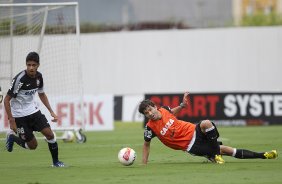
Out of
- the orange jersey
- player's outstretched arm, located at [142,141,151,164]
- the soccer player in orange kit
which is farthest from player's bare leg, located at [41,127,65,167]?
the orange jersey

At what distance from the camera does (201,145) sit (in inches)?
612

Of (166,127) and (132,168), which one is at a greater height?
(166,127)

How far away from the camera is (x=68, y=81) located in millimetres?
29922

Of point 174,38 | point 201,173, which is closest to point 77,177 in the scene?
point 201,173

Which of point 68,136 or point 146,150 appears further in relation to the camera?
point 68,136

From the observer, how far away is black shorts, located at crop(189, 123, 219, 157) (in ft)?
51.0

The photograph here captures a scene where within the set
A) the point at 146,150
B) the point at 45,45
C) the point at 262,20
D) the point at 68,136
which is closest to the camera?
the point at 146,150

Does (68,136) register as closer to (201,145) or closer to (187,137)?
(187,137)

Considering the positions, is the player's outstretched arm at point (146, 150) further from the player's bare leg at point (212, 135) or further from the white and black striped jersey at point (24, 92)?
the white and black striped jersey at point (24, 92)

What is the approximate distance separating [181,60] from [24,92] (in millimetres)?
34100

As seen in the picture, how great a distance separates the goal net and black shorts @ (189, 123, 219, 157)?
11.2 metres

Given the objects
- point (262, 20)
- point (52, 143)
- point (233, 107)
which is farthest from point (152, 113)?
point (262, 20)

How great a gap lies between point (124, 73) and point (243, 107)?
1720 cm

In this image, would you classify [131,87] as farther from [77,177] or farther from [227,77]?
[77,177]
